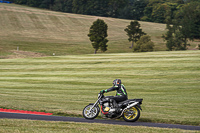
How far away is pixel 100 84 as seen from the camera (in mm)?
25359

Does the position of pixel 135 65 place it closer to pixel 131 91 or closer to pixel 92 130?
pixel 131 91

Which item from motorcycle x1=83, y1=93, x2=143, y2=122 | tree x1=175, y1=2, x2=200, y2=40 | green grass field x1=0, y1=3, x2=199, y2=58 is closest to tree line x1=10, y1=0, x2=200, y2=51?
green grass field x1=0, y1=3, x2=199, y2=58

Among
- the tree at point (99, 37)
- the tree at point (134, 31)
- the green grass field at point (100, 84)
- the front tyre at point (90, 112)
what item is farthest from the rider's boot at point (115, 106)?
the tree at point (134, 31)

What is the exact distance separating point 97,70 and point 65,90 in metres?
10.7

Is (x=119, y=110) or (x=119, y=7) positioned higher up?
(x=119, y=7)

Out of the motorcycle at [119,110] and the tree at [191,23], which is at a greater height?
the tree at [191,23]

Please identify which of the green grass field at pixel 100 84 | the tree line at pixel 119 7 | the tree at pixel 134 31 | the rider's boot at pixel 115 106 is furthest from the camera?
the tree line at pixel 119 7

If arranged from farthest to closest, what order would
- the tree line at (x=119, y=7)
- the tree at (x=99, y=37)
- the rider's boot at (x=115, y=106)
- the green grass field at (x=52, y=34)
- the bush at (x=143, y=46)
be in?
the tree line at (x=119, y=7)
the green grass field at (x=52, y=34)
the bush at (x=143, y=46)
the tree at (x=99, y=37)
the rider's boot at (x=115, y=106)

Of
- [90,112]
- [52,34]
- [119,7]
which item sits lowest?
[90,112]

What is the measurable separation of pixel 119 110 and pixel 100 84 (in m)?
12.9

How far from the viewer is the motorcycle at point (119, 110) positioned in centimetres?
1222

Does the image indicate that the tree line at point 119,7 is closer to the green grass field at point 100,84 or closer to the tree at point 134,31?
the tree at point 134,31

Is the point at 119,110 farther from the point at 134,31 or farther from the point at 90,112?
the point at 134,31

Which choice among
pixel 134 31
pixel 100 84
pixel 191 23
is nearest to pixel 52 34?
pixel 134 31
